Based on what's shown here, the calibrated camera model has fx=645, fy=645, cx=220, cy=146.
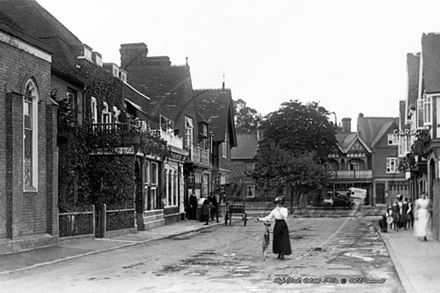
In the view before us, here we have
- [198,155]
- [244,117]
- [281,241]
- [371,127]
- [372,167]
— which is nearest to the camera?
[281,241]

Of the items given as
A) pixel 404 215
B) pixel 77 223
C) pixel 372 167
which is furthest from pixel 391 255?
pixel 372 167

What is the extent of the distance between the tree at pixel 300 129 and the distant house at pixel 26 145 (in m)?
48.9

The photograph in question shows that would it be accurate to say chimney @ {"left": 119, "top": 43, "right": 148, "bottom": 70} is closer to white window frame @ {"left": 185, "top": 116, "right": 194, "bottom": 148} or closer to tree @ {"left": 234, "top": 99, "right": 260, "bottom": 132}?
white window frame @ {"left": 185, "top": 116, "right": 194, "bottom": 148}

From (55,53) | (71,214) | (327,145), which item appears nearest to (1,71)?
(71,214)

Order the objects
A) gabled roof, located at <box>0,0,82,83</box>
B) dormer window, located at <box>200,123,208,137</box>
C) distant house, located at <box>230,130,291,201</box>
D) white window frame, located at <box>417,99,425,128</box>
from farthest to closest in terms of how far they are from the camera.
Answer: distant house, located at <box>230,130,291,201</box> → dormer window, located at <box>200,123,208,137</box> → white window frame, located at <box>417,99,425,128</box> → gabled roof, located at <box>0,0,82,83</box>

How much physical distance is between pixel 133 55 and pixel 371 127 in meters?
47.2

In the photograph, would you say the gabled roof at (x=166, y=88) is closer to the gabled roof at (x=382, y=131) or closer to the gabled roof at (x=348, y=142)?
the gabled roof at (x=348, y=142)

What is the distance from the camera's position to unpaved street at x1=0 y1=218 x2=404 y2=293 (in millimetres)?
11023

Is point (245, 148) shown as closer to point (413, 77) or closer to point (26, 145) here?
point (413, 77)

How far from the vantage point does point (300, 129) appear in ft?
222

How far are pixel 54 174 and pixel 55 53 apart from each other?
24.8ft

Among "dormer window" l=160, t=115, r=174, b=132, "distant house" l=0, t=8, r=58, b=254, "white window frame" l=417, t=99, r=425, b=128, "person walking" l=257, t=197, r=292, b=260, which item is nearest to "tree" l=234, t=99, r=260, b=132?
"dormer window" l=160, t=115, r=174, b=132

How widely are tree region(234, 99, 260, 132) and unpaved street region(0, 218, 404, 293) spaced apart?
7631cm

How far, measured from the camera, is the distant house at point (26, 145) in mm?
16703
